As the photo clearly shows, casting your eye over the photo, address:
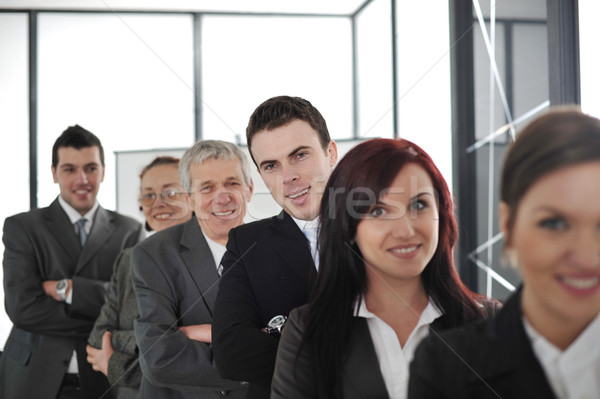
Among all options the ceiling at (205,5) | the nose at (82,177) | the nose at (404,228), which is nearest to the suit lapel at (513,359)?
the nose at (404,228)

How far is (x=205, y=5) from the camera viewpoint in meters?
6.40

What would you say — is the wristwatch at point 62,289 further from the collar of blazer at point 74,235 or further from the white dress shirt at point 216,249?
the white dress shirt at point 216,249

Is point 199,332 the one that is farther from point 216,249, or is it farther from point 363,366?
point 363,366

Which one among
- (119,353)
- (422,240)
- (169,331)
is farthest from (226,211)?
(422,240)

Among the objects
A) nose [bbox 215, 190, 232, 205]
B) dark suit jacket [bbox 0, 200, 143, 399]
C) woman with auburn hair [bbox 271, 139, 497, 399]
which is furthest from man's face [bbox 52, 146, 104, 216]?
woman with auburn hair [bbox 271, 139, 497, 399]

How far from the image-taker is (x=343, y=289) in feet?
4.85

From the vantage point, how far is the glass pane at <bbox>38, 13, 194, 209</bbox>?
20.3 ft

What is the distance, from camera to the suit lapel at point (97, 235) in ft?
11.5

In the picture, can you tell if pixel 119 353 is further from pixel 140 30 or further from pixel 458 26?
pixel 140 30

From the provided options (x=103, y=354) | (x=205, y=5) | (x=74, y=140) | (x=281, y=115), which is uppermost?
(x=205, y=5)

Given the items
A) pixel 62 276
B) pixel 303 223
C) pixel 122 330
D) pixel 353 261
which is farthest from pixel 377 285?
pixel 62 276

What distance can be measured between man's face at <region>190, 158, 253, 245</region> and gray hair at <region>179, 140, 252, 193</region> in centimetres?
2

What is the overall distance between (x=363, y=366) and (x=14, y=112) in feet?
18.9

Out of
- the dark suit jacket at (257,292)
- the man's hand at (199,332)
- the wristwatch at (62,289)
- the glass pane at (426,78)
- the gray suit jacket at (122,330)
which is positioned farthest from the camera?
the glass pane at (426,78)
